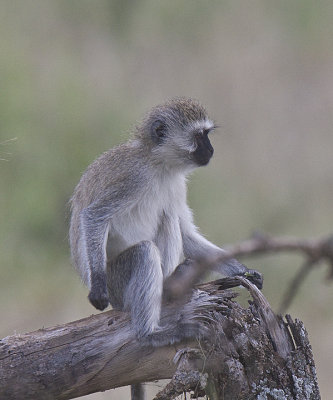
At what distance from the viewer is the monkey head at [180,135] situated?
730cm

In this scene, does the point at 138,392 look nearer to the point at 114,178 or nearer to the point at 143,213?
the point at 143,213

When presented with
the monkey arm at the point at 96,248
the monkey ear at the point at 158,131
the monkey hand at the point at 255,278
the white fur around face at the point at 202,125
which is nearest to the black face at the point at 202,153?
the white fur around face at the point at 202,125

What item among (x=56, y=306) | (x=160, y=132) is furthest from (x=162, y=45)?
(x=160, y=132)

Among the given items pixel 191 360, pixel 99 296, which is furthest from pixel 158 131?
pixel 191 360

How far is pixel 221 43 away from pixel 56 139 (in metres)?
3.26

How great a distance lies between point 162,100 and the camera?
12.5 meters

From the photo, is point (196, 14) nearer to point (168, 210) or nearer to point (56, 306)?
point (56, 306)

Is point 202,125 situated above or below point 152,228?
above

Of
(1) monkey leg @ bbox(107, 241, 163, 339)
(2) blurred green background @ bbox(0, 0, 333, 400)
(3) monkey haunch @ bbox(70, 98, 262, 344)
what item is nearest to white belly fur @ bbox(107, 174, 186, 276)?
(3) monkey haunch @ bbox(70, 98, 262, 344)

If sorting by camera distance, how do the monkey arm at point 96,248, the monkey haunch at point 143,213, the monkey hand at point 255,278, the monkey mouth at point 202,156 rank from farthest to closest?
1. the monkey mouth at point 202,156
2. the monkey hand at point 255,278
3. the monkey haunch at point 143,213
4. the monkey arm at point 96,248

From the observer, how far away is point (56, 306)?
11.5m

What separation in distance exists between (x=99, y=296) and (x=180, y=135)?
5.91 feet

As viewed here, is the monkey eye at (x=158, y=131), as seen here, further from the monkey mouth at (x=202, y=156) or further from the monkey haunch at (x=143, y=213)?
the monkey mouth at (x=202, y=156)

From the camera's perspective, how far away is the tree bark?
5.36 meters
